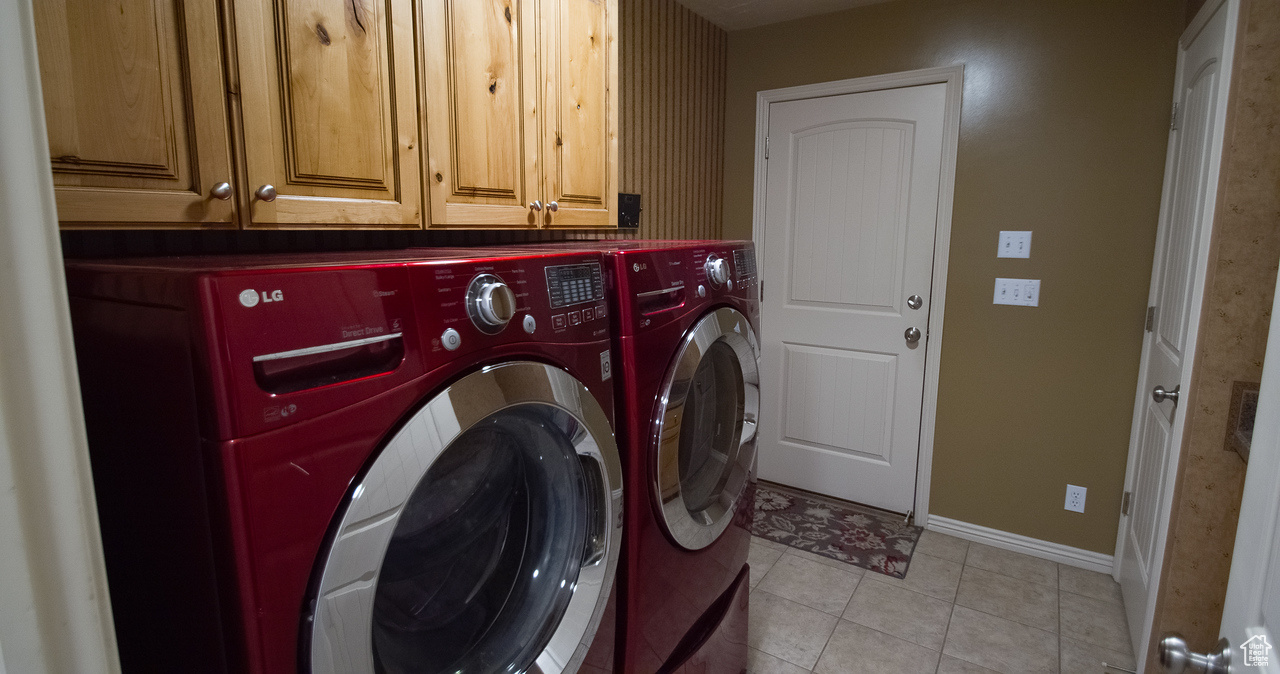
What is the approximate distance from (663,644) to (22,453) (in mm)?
1146

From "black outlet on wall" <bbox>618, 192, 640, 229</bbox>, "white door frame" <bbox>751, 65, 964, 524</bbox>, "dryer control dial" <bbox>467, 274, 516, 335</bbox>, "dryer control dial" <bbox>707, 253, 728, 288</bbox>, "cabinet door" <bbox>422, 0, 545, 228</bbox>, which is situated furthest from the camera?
"white door frame" <bbox>751, 65, 964, 524</bbox>

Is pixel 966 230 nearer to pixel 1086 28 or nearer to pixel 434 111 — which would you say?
pixel 1086 28

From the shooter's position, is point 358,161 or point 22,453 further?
point 358,161

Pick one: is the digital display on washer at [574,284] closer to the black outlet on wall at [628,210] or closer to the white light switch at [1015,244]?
the black outlet on wall at [628,210]

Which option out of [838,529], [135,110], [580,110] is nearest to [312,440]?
[135,110]

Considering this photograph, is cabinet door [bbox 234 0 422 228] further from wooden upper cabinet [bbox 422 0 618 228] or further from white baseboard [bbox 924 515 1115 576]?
white baseboard [bbox 924 515 1115 576]

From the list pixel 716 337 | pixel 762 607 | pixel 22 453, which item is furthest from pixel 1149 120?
pixel 22 453

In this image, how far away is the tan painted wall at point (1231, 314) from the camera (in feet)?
3.76

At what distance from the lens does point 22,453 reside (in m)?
0.36

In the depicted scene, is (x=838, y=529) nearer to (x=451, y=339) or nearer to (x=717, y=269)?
(x=717, y=269)

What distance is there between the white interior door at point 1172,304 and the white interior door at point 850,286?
762 mm

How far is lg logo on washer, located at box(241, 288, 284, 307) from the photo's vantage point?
0.58 metres

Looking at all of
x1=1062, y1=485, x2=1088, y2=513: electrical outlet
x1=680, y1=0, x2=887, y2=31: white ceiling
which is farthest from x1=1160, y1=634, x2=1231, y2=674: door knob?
x1=680, y1=0, x2=887, y2=31: white ceiling

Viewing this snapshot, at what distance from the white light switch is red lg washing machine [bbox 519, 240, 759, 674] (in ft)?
4.80
